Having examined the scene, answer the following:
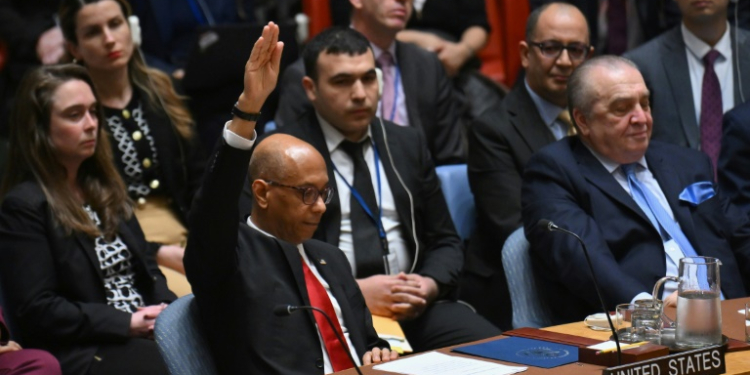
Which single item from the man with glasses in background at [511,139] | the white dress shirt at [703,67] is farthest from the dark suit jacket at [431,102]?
the white dress shirt at [703,67]

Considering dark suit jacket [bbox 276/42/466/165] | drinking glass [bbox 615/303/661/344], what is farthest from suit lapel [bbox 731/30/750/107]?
drinking glass [bbox 615/303/661/344]

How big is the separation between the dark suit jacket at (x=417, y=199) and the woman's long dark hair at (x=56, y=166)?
737mm

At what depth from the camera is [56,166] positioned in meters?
4.17

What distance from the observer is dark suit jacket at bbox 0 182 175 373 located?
12.8 feet

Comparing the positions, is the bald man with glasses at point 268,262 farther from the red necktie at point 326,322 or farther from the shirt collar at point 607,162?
the shirt collar at point 607,162

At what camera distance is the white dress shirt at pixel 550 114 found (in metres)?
5.05

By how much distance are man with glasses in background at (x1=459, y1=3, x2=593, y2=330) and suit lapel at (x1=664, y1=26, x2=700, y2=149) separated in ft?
1.44

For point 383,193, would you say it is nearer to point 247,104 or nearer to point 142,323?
point 142,323

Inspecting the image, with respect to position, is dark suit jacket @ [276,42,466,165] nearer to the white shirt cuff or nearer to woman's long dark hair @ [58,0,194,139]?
woman's long dark hair @ [58,0,194,139]

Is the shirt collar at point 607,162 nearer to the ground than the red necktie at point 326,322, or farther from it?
farther from it

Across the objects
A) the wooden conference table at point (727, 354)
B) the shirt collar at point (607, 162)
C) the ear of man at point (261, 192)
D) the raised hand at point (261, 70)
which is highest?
the raised hand at point (261, 70)

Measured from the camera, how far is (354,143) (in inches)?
183

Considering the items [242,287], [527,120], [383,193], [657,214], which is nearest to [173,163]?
[383,193]

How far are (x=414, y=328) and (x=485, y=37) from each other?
228cm
